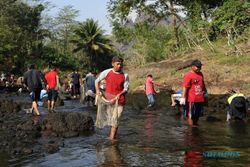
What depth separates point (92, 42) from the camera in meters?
64.6

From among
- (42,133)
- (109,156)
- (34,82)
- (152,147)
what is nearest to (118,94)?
(152,147)

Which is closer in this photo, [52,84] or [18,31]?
[52,84]

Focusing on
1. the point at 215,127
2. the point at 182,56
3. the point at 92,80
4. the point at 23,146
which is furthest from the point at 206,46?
the point at 23,146

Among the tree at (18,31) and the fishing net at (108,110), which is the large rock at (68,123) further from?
the tree at (18,31)

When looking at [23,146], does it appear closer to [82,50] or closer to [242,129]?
[242,129]

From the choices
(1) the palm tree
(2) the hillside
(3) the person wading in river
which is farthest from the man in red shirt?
(1) the palm tree

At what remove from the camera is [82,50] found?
67.5m

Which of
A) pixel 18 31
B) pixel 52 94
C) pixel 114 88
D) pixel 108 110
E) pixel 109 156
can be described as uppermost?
pixel 18 31

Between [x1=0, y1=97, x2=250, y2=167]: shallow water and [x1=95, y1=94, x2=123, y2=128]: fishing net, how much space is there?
17.8 inches

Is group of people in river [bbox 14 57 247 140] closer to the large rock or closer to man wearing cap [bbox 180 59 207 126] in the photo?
man wearing cap [bbox 180 59 207 126]

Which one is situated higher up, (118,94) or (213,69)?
(213,69)

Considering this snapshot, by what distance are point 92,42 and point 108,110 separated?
54.3 metres

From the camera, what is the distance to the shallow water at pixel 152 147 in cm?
862

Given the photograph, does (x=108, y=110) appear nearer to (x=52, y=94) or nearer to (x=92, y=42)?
Result: (x=52, y=94)
